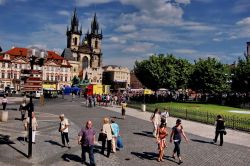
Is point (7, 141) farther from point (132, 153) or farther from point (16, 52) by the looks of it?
point (16, 52)

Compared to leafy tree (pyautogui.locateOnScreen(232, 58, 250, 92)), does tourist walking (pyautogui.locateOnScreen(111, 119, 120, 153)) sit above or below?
below

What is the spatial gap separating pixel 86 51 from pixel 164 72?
309 feet

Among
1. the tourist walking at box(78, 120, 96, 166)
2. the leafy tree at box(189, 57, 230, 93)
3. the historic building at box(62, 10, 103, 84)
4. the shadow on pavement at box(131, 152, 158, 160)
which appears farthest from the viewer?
the historic building at box(62, 10, 103, 84)

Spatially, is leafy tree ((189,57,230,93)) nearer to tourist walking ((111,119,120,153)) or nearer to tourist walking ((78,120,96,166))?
tourist walking ((111,119,120,153))

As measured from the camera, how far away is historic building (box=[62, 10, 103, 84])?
14775 centimetres

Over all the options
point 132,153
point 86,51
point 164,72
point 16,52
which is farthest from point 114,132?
point 86,51

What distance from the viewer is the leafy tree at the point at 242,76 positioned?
5288 cm

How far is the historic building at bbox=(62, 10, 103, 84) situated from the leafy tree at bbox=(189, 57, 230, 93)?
88783 mm

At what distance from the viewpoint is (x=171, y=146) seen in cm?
1838

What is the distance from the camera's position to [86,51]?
5989 inches

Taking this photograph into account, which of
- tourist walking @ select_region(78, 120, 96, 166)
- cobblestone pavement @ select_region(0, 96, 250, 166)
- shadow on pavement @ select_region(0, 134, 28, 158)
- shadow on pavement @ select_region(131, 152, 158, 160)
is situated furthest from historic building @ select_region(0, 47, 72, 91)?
tourist walking @ select_region(78, 120, 96, 166)

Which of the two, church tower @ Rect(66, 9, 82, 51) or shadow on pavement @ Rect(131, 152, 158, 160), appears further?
church tower @ Rect(66, 9, 82, 51)

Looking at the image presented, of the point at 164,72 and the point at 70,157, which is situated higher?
the point at 164,72

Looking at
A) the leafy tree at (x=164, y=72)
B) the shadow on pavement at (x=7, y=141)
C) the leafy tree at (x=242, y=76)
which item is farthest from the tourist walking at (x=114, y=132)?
the leafy tree at (x=164, y=72)
